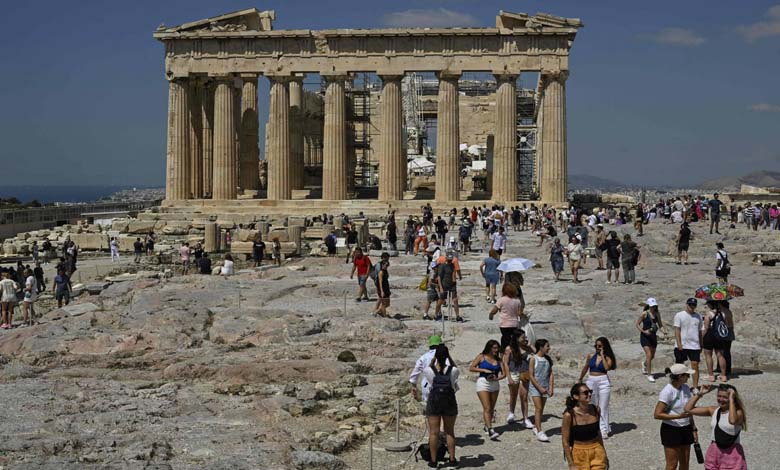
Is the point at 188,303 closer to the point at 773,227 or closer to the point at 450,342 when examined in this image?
the point at 450,342

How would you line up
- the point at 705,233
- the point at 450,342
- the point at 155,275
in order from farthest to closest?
1. the point at 705,233
2. the point at 155,275
3. the point at 450,342

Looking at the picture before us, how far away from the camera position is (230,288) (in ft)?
93.8

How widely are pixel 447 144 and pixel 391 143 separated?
3.10m

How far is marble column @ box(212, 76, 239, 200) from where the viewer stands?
58062 millimetres

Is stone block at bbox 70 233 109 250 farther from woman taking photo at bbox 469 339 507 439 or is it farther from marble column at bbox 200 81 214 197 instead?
woman taking photo at bbox 469 339 507 439

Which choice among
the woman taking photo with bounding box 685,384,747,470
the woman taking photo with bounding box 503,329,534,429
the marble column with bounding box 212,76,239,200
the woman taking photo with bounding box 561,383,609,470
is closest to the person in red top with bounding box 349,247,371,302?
the woman taking photo with bounding box 503,329,534,429

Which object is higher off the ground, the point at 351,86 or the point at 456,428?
the point at 351,86

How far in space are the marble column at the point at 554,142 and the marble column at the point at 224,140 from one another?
17.7 metres

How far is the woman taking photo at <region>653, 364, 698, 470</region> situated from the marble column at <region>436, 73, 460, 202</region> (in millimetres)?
44459

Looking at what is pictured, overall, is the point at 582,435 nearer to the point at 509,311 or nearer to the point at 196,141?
the point at 509,311

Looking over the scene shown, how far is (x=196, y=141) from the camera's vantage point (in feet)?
199

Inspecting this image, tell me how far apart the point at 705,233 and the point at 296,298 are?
809 inches

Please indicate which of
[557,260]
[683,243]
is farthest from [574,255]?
[683,243]

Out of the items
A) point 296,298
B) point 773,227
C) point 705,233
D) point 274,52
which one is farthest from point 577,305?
point 274,52
